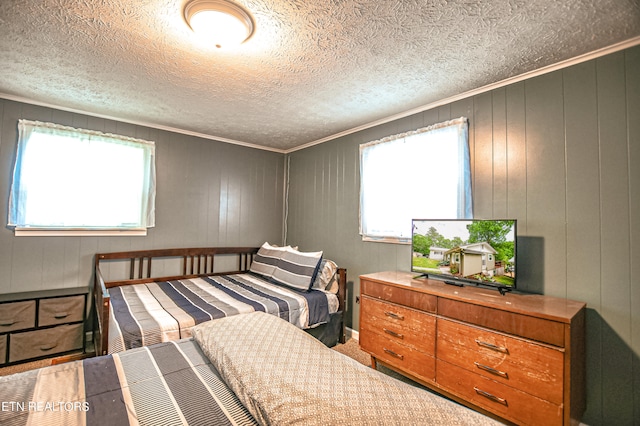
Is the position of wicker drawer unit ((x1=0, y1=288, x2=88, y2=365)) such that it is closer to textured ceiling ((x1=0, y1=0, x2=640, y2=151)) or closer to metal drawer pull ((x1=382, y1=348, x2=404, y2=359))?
textured ceiling ((x1=0, y1=0, x2=640, y2=151))

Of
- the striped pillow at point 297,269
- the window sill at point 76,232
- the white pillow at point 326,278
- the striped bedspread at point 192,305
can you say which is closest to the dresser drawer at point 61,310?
the striped bedspread at point 192,305

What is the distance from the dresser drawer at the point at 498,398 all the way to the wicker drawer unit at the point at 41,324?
10.8 ft

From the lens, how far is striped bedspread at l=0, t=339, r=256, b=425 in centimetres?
94

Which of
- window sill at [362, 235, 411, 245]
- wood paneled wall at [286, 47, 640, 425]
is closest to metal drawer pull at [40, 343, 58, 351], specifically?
window sill at [362, 235, 411, 245]

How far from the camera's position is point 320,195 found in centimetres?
408

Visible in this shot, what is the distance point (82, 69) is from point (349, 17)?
211 cm

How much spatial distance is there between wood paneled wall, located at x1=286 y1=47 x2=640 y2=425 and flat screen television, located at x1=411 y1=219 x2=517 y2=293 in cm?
25

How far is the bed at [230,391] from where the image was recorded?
0.88 meters

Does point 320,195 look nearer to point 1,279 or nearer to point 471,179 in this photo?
point 471,179

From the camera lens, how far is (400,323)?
2377 mm

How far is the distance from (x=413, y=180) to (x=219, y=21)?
212 centimetres

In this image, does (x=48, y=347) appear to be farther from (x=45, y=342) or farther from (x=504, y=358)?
(x=504, y=358)

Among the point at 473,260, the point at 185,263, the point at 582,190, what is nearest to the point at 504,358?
the point at 473,260

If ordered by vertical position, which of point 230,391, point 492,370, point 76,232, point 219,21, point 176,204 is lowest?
point 492,370
